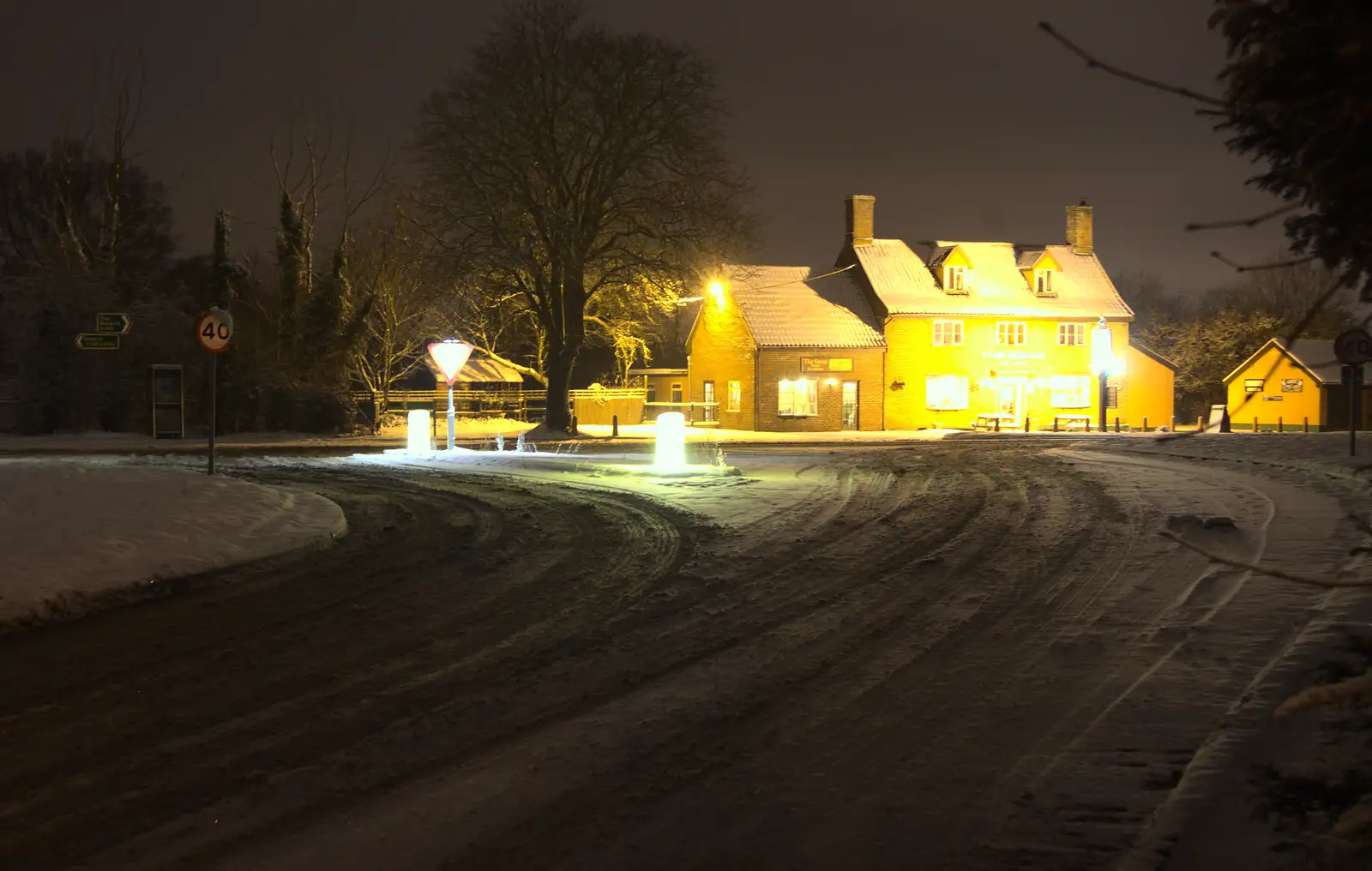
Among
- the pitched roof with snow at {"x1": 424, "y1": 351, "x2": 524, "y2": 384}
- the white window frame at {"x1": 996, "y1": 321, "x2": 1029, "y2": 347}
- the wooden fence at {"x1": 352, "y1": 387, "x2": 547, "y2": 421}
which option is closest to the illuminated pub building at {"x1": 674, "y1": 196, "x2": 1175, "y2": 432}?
the white window frame at {"x1": 996, "y1": 321, "x2": 1029, "y2": 347}

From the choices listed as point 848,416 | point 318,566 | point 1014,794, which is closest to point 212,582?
point 318,566

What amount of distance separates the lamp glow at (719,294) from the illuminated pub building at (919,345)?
0.44 ft

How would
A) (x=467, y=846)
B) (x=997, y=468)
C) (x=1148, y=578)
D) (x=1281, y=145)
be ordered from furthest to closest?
(x=997, y=468) → (x=1148, y=578) → (x=467, y=846) → (x=1281, y=145)

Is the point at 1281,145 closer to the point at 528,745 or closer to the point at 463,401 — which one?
the point at 528,745

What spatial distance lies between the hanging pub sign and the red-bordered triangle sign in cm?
2450

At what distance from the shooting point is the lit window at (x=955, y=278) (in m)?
53.2

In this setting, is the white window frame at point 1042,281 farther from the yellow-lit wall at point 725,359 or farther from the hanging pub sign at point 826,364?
the yellow-lit wall at point 725,359

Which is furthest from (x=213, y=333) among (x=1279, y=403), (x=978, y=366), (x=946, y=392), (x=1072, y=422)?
(x=1279, y=403)

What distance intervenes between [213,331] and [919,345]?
39.0 m

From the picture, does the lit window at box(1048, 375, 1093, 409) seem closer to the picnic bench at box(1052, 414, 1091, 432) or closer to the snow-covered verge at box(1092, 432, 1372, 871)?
the picnic bench at box(1052, 414, 1091, 432)

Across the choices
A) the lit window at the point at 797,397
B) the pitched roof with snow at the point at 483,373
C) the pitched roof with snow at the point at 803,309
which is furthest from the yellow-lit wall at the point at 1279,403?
the pitched roof with snow at the point at 483,373

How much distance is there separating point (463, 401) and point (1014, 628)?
45906mm

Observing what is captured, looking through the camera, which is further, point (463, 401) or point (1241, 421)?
point (1241, 421)

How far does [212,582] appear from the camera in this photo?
9.90 meters
